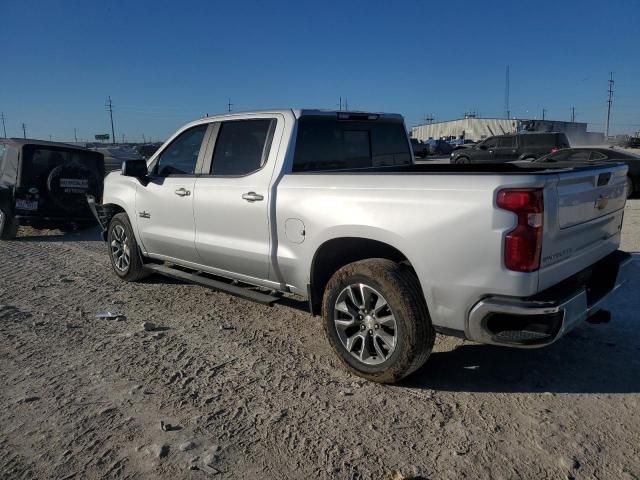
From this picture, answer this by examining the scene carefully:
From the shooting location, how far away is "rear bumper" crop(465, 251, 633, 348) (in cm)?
296

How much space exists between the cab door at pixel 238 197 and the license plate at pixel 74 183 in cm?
545

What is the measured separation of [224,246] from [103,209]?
8.49ft

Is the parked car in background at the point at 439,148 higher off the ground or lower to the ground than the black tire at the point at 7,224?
higher

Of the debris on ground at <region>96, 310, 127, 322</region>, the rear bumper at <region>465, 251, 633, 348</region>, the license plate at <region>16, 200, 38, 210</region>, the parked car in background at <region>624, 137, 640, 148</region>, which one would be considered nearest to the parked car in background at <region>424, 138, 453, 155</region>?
the parked car in background at <region>624, 137, 640, 148</region>

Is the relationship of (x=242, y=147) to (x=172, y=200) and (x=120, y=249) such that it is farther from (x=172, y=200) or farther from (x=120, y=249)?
(x=120, y=249)

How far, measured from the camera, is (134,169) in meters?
5.43

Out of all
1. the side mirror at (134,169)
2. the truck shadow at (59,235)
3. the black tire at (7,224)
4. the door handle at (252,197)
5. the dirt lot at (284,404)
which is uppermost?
the side mirror at (134,169)

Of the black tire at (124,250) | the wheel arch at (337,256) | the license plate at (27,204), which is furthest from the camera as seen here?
the license plate at (27,204)

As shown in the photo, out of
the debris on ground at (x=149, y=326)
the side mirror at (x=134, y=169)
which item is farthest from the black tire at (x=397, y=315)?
the side mirror at (x=134, y=169)

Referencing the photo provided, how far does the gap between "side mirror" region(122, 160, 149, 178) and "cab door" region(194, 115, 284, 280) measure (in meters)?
0.88

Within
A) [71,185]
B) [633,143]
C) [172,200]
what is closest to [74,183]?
[71,185]

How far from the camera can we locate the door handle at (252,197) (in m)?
4.26

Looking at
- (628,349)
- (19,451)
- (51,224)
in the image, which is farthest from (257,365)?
(51,224)

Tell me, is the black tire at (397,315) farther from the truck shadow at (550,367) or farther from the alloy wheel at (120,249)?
the alloy wheel at (120,249)
